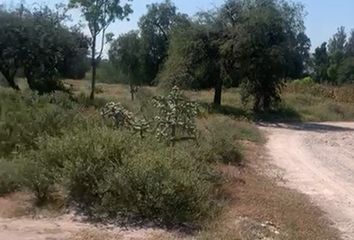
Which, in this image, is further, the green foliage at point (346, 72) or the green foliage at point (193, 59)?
the green foliage at point (346, 72)

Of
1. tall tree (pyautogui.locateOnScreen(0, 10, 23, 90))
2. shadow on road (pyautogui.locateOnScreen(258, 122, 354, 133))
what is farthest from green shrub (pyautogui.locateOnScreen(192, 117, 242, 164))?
tall tree (pyautogui.locateOnScreen(0, 10, 23, 90))

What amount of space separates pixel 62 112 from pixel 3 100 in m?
2.39

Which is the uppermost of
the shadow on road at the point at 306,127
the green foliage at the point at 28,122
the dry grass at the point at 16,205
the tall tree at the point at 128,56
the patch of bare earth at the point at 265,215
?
the tall tree at the point at 128,56

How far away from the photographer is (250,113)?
102ft

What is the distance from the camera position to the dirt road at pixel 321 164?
35.8ft

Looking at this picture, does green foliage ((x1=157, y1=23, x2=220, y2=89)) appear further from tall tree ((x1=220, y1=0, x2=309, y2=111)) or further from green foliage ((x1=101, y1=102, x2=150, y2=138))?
green foliage ((x1=101, y1=102, x2=150, y2=138))

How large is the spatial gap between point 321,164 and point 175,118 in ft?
16.5

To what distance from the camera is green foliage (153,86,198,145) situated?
13.0 meters

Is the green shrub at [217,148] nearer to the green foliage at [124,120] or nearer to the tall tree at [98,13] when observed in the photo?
the green foliage at [124,120]

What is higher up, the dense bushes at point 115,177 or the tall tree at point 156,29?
the tall tree at point 156,29

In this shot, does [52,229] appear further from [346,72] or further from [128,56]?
[346,72]

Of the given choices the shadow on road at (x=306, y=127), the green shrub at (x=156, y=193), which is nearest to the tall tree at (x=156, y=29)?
the shadow on road at (x=306, y=127)

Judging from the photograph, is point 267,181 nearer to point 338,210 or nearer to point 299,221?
point 338,210

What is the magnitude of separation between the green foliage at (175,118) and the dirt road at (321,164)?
8.56 feet
